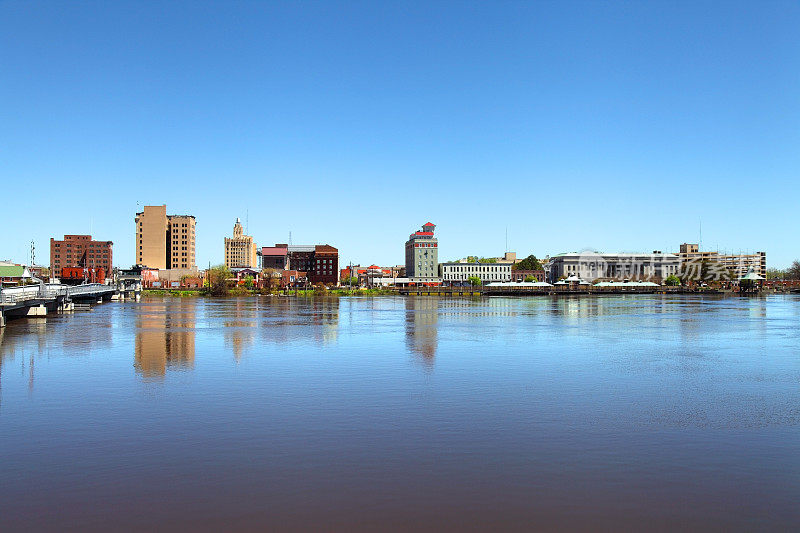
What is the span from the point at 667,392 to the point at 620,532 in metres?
14.1

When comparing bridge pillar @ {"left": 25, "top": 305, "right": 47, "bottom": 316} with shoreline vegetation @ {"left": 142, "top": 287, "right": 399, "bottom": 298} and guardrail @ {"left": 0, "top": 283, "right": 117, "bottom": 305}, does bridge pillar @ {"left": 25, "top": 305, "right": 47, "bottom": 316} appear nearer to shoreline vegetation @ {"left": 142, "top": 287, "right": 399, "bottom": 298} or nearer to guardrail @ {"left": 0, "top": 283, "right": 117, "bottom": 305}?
guardrail @ {"left": 0, "top": 283, "right": 117, "bottom": 305}

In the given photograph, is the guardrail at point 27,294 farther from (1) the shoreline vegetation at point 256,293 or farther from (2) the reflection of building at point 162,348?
(1) the shoreline vegetation at point 256,293

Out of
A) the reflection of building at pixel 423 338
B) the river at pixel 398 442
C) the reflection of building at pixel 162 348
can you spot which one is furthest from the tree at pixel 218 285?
the river at pixel 398 442

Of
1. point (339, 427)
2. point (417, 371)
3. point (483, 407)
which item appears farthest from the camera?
point (417, 371)

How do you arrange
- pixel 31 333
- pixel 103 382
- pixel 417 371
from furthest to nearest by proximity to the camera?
pixel 31 333 → pixel 417 371 → pixel 103 382

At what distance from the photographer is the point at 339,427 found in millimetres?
18078

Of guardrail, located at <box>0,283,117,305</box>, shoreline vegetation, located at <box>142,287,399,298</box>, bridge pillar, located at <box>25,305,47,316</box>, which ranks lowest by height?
shoreline vegetation, located at <box>142,287,399,298</box>

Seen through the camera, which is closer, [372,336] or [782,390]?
[782,390]

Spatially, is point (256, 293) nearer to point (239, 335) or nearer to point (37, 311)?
point (37, 311)

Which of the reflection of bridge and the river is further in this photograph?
the reflection of bridge

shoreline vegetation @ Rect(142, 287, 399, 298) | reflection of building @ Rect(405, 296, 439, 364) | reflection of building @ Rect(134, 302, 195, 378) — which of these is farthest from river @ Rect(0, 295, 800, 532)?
shoreline vegetation @ Rect(142, 287, 399, 298)

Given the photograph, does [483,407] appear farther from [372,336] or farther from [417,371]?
[372,336]

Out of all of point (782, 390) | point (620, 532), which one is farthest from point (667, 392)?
point (620, 532)

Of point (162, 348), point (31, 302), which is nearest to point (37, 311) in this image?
point (31, 302)
